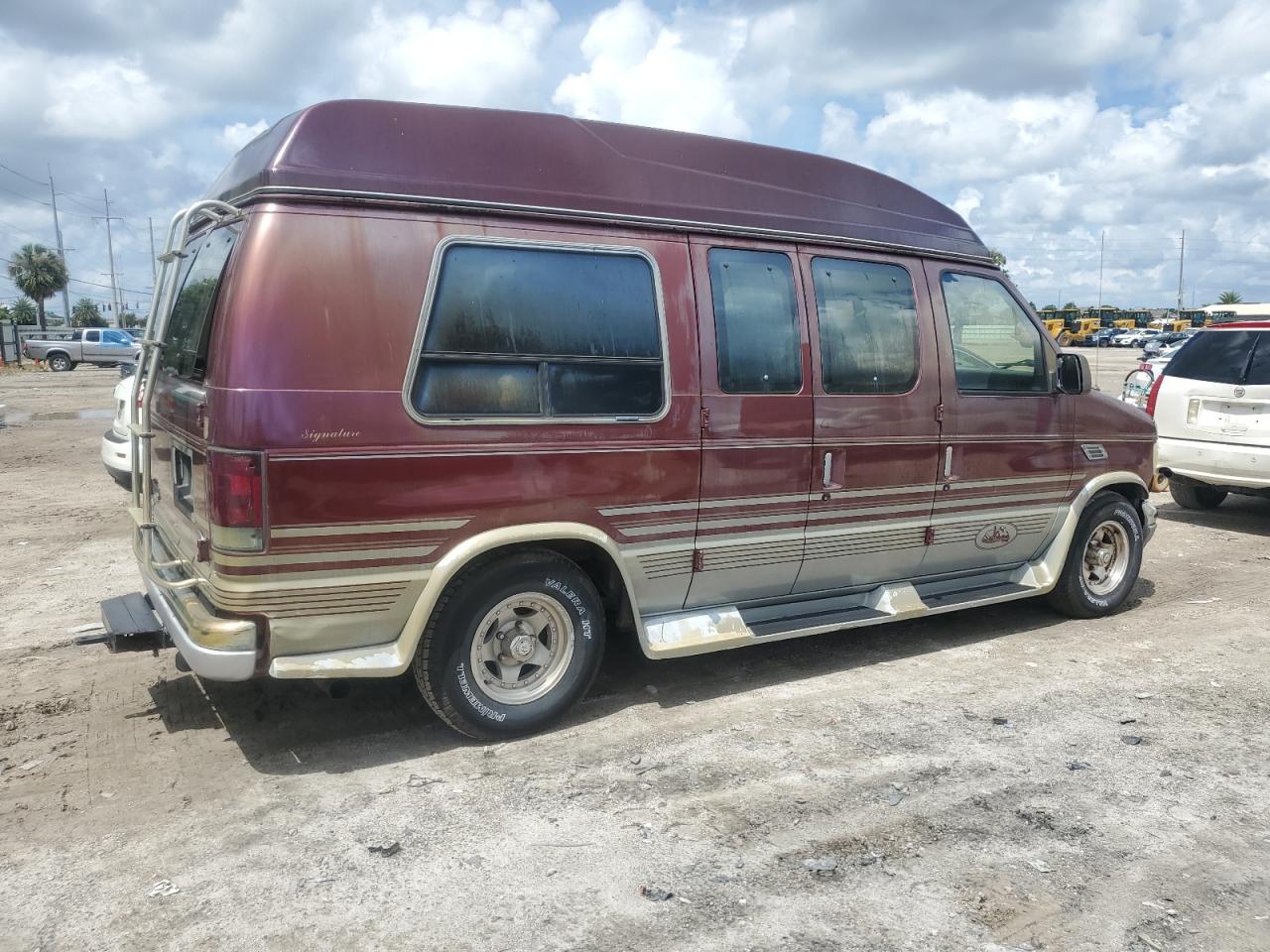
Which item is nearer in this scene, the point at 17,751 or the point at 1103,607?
the point at 17,751

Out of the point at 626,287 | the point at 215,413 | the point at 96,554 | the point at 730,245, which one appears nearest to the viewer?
the point at 215,413

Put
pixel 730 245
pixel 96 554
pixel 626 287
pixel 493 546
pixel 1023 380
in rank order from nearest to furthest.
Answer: pixel 493 546, pixel 626 287, pixel 730 245, pixel 1023 380, pixel 96 554

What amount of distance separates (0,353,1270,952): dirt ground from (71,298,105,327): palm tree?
10093 cm

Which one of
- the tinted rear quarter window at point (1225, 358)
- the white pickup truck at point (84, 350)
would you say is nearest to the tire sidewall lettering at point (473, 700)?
the tinted rear quarter window at point (1225, 358)

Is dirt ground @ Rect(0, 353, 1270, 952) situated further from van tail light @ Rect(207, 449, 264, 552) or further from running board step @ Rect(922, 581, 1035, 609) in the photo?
van tail light @ Rect(207, 449, 264, 552)

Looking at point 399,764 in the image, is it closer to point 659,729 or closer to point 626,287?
point 659,729

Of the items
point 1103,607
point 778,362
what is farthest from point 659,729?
point 1103,607

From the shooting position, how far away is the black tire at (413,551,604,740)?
4188 millimetres

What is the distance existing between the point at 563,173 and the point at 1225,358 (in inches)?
297

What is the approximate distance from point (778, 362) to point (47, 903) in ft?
12.1

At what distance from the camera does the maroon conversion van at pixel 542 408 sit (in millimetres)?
3842

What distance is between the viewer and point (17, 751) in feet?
14.1

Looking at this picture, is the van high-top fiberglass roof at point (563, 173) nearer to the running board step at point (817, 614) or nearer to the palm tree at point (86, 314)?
the running board step at point (817, 614)
